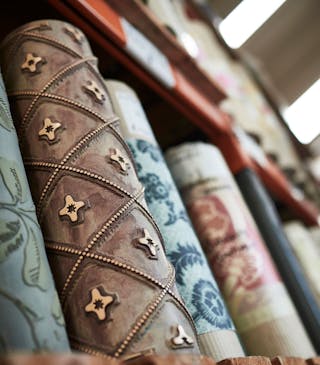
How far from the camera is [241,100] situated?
2.08 meters

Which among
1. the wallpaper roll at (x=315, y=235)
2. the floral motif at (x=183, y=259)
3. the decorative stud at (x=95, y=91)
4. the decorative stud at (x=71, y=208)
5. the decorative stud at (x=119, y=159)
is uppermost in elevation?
the decorative stud at (x=95, y=91)

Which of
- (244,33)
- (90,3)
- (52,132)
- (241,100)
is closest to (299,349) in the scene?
(52,132)

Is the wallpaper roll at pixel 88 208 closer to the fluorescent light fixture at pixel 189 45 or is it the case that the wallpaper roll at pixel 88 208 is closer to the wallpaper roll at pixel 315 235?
the fluorescent light fixture at pixel 189 45

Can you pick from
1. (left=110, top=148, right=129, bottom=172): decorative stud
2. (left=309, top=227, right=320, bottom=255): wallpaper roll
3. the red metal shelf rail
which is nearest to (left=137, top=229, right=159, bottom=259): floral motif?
(left=110, top=148, right=129, bottom=172): decorative stud

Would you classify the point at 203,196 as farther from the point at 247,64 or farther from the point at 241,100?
the point at 247,64

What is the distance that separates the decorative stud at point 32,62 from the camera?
729mm

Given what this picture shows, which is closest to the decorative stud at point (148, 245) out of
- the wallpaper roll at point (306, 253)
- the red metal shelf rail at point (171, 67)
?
the red metal shelf rail at point (171, 67)

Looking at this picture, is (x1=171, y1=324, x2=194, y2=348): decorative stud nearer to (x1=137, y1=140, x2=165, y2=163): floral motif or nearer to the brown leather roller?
the brown leather roller

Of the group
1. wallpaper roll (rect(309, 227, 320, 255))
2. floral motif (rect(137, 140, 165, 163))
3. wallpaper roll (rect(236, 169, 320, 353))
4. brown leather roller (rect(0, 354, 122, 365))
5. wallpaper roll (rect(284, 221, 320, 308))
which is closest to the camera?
brown leather roller (rect(0, 354, 122, 365))

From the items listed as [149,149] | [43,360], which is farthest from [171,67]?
[43,360]

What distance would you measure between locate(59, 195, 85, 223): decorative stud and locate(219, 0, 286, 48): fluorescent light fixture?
2390 millimetres

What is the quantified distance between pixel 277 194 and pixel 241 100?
0.55m

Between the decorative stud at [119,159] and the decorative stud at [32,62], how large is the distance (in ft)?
0.65

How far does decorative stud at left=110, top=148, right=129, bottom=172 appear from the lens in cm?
65
